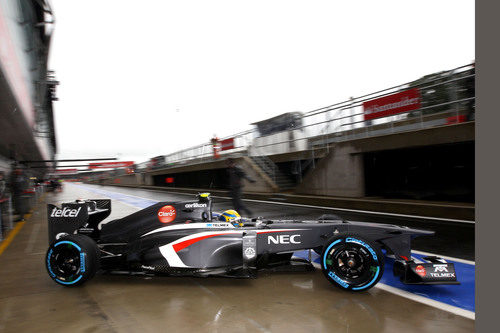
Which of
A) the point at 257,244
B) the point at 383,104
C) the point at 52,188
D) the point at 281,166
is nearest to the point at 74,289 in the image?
the point at 257,244

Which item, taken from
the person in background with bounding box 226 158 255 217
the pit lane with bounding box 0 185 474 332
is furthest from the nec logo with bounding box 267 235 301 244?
the person in background with bounding box 226 158 255 217

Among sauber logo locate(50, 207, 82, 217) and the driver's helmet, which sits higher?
sauber logo locate(50, 207, 82, 217)

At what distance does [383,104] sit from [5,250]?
38.1 feet

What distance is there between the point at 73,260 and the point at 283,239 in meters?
2.66

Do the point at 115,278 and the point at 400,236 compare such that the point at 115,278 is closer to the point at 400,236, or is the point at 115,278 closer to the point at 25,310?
the point at 25,310

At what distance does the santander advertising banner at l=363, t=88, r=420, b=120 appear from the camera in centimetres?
1040

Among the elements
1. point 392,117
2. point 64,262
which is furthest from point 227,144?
point 64,262

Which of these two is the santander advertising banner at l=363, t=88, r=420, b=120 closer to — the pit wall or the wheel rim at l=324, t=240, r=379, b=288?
the pit wall

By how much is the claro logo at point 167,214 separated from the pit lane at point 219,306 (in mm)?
773

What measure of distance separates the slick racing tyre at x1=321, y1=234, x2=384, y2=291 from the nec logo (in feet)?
1.26

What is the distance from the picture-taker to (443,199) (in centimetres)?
969

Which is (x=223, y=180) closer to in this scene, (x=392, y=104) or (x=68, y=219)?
(x=392, y=104)

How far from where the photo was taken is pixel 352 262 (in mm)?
3539

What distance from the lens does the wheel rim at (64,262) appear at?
3984 mm
